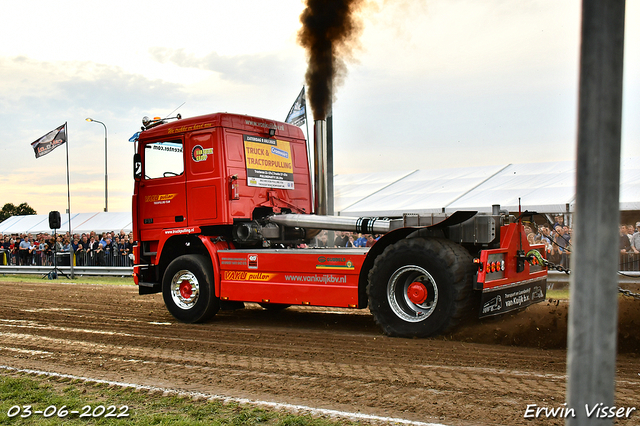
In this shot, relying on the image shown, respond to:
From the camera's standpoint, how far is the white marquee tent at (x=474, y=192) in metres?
16.5

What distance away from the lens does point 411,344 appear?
664 centimetres

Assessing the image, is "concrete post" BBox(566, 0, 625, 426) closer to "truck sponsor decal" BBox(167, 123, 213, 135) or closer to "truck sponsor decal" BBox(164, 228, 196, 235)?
"truck sponsor decal" BBox(167, 123, 213, 135)

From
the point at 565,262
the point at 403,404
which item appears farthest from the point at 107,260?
the point at 403,404

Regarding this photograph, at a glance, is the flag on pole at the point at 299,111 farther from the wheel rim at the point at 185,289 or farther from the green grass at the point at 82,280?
the green grass at the point at 82,280

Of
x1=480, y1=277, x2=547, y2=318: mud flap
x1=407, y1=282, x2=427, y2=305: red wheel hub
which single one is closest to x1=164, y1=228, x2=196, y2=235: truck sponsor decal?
x1=407, y1=282, x2=427, y2=305: red wheel hub

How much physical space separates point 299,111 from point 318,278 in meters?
7.07

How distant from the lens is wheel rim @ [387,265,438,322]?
6910 mm

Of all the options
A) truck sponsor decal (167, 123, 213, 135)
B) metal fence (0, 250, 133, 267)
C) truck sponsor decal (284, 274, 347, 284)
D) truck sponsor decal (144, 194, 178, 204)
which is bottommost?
metal fence (0, 250, 133, 267)

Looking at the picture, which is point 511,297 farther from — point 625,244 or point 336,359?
point 625,244

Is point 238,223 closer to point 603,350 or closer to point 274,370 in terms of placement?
point 274,370

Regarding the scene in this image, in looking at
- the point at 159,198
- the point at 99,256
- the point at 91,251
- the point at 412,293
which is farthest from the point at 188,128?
the point at 91,251

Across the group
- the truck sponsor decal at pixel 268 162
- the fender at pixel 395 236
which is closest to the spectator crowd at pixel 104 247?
the truck sponsor decal at pixel 268 162

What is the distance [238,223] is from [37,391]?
4.60m

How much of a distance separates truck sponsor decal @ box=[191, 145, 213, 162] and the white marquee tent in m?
10.3
